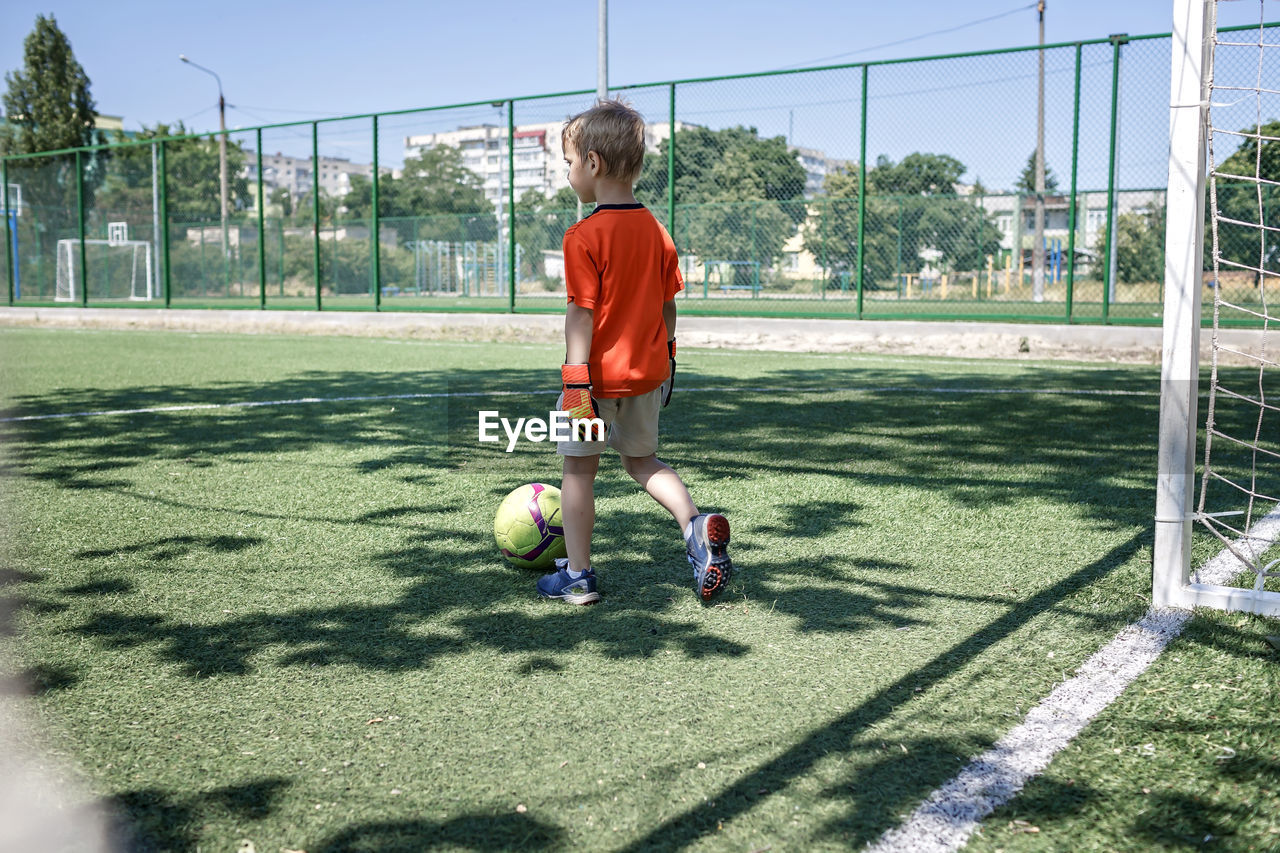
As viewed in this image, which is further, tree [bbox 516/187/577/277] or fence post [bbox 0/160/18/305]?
fence post [bbox 0/160/18/305]

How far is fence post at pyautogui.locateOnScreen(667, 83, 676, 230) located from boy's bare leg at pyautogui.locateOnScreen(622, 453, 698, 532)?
12737mm

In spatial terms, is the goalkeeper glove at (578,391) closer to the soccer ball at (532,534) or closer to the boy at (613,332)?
the boy at (613,332)

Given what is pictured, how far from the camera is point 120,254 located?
85.9 feet

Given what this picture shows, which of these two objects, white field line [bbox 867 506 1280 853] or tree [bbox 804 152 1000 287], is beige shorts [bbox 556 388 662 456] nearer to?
white field line [bbox 867 506 1280 853]

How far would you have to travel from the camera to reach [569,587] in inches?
131

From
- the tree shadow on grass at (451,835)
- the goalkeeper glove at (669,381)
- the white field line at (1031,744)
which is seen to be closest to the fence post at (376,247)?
the goalkeeper glove at (669,381)

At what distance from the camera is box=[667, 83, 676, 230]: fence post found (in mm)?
15297

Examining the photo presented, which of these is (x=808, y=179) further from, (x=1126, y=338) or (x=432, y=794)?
(x=432, y=794)

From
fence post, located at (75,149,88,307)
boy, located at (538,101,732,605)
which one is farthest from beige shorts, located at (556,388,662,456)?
fence post, located at (75,149,88,307)

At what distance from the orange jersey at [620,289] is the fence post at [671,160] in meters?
12.7

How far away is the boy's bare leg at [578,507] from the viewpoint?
3350mm

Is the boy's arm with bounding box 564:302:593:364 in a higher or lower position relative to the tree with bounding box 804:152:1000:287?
lower

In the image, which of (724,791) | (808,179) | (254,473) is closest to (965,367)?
(808,179)

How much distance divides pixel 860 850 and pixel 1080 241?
13.6 metres
